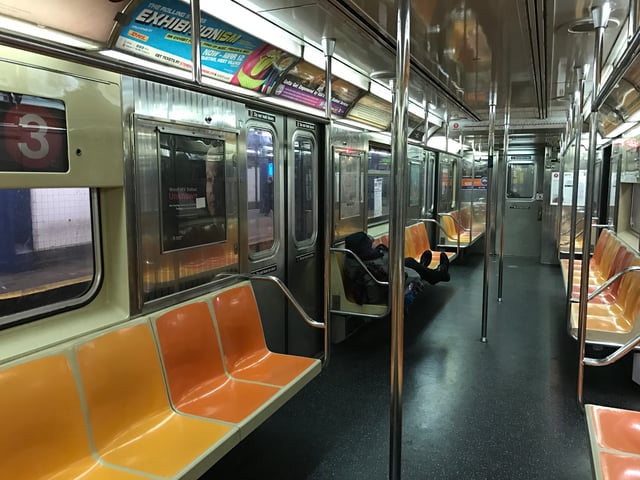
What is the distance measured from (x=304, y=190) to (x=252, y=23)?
141 cm

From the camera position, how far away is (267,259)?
386 centimetres

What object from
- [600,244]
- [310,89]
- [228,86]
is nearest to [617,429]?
[228,86]

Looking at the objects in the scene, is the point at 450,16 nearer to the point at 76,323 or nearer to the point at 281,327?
the point at 281,327

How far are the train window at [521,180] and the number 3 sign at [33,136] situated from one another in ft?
34.6

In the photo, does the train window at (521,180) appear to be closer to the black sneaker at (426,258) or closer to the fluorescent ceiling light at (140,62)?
the black sneaker at (426,258)

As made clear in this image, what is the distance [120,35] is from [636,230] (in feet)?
16.9

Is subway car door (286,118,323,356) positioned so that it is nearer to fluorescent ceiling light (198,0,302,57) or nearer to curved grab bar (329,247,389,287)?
curved grab bar (329,247,389,287)

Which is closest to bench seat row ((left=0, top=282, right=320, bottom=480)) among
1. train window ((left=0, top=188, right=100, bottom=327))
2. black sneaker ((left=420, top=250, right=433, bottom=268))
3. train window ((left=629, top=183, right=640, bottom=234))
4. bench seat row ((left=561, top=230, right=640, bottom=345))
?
train window ((left=0, top=188, right=100, bottom=327))

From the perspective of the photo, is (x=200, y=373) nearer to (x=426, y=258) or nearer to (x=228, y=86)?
(x=228, y=86)

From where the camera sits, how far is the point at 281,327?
4.02 metres

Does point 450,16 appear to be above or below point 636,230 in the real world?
above

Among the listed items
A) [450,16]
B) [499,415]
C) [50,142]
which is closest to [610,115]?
[450,16]

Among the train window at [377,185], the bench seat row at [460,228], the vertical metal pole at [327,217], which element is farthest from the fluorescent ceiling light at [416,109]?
the vertical metal pole at [327,217]

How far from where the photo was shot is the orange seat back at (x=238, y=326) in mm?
2996
